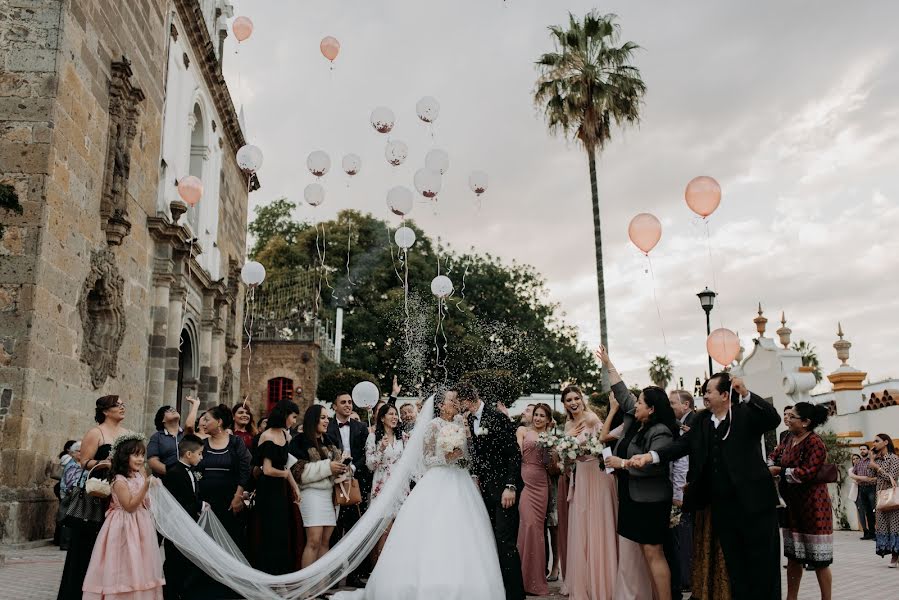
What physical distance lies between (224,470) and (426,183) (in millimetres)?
7623

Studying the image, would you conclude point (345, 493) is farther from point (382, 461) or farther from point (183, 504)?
point (183, 504)

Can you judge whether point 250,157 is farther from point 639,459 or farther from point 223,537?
point 639,459

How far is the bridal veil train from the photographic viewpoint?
21.0 ft

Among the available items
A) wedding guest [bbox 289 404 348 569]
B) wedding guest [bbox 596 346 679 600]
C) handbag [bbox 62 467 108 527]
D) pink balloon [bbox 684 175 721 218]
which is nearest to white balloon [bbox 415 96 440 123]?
pink balloon [bbox 684 175 721 218]

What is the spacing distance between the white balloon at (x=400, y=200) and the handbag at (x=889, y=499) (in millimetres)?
9036

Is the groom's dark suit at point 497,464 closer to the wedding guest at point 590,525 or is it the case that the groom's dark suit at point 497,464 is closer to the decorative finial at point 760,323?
the wedding guest at point 590,525

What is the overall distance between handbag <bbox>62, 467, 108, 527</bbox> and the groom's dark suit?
3.29 metres

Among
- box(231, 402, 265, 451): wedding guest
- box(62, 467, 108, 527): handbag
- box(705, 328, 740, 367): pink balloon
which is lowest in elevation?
box(62, 467, 108, 527): handbag

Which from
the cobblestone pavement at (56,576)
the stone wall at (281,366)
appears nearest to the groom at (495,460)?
the cobblestone pavement at (56,576)

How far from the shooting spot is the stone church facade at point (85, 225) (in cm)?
1011

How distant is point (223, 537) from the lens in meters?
7.26

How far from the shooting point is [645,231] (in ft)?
32.3

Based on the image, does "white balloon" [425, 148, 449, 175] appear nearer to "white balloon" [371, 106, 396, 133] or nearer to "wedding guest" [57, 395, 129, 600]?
"white balloon" [371, 106, 396, 133]

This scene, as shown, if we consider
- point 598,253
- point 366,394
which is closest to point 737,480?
point 366,394
